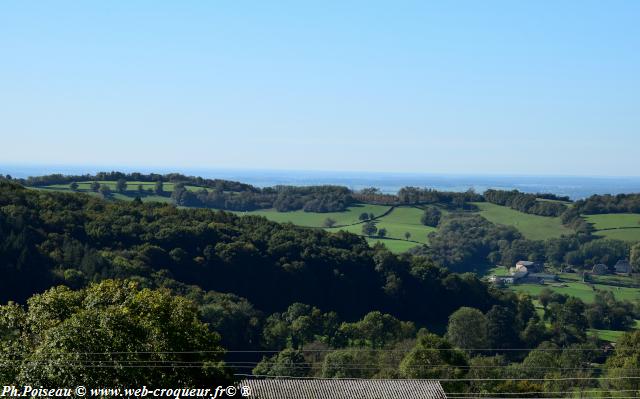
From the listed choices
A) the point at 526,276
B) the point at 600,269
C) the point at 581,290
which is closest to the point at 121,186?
the point at 526,276

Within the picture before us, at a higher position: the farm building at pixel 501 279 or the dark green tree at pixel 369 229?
the dark green tree at pixel 369 229

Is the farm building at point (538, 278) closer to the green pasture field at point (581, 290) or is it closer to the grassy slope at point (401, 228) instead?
the green pasture field at point (581, 290)

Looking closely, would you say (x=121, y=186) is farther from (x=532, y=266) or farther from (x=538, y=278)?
(x=538, y=278)

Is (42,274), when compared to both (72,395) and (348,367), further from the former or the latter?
(72,395)

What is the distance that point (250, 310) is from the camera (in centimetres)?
5509

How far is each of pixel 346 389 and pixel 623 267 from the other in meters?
70.9

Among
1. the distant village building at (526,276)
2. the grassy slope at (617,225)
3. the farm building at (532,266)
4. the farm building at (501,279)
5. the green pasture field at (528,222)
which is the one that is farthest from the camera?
the green pasture field at (528,222)

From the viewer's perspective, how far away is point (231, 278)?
6309 cm

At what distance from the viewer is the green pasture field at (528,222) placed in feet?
346

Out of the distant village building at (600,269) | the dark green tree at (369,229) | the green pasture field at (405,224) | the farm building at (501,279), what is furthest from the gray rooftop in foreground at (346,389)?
the green pasture field at (405,224)

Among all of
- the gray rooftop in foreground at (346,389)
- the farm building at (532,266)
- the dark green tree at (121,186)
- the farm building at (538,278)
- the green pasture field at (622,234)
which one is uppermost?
the dark green tree at (121,186)

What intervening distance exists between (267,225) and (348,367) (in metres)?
36.3

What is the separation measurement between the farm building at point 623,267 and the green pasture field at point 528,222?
10687 millimetres

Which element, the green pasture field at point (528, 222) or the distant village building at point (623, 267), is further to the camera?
the green pasture field at point (528, 222)
